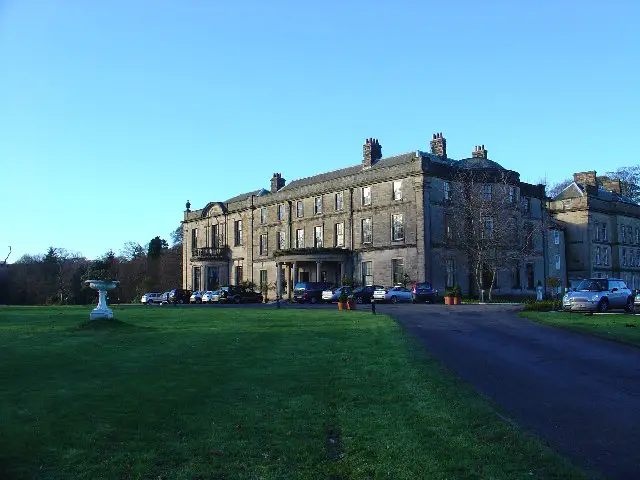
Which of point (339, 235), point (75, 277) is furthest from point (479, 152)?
point (75, 277)

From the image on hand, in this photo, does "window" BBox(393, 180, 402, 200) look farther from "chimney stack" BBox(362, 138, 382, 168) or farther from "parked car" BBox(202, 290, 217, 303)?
"parked car" BBox(202, 290, 217, 303)

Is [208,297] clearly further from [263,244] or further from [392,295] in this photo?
[392,295]

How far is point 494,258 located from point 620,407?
3980 centimetres

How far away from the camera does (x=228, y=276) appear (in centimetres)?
6962

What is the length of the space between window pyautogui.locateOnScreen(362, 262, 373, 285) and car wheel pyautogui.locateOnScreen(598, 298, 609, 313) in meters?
24.9

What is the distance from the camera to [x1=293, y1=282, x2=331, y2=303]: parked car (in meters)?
48.2

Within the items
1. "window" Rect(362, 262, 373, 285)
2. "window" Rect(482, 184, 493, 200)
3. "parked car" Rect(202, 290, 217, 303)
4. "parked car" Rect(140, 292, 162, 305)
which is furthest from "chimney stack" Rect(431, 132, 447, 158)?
"parked car" Rect(140, 292, 162, 305)

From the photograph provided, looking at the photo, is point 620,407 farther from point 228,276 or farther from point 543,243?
point 228,276

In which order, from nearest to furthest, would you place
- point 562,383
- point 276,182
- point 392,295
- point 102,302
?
point 562,383, point 102,302, point 392,295, point 276,182

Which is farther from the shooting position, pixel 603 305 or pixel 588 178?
pixel 588 178

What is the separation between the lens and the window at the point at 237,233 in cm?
6894

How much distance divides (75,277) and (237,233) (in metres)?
30.4

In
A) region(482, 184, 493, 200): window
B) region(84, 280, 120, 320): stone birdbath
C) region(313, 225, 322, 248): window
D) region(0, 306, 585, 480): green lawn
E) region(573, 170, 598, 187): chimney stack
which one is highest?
region(573, 170, 598, 187): chimney stack

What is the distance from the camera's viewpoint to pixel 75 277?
8388cm
